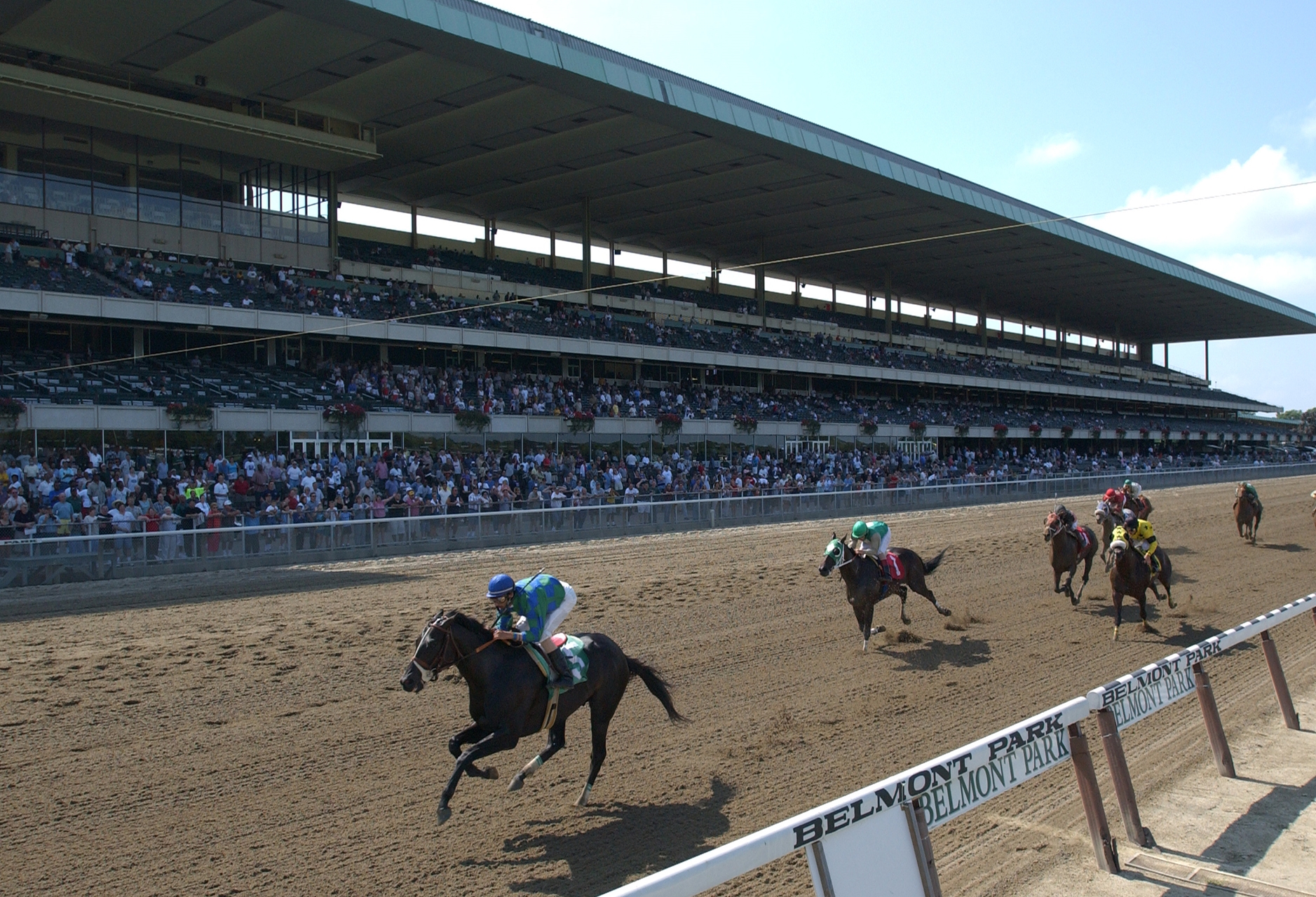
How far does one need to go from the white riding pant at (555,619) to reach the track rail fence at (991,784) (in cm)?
197

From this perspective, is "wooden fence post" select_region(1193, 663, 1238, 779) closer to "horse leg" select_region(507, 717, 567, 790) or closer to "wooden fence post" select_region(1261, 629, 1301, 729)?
"wooden fence post" select_region(1261, 629, 1301, 729)

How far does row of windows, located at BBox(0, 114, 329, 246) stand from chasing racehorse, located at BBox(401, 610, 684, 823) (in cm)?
2542

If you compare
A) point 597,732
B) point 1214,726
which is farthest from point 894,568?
point 597,732

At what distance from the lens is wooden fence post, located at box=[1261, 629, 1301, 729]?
7.45 meters

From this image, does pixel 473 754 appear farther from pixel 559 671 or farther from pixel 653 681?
pixel 653 681

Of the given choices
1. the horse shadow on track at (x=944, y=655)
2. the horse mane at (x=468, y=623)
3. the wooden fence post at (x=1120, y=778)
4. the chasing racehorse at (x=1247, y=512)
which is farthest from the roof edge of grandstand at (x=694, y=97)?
the wooden fence post at (x=1120, y=778)

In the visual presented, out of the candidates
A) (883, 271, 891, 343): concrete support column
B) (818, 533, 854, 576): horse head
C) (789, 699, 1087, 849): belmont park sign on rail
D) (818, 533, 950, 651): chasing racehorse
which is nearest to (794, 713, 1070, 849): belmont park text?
(789, 699, 1087, 849): belmont park sign on rail

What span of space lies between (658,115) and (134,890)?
27.1 m

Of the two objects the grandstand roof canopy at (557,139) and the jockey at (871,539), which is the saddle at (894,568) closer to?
the jockey at (871,539)

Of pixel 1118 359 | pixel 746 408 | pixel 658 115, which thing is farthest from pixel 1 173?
pixel 1118 359

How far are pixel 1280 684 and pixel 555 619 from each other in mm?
5662

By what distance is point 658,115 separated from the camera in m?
29.0

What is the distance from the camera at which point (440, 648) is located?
19.0ft

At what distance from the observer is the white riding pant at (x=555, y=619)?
618cm
